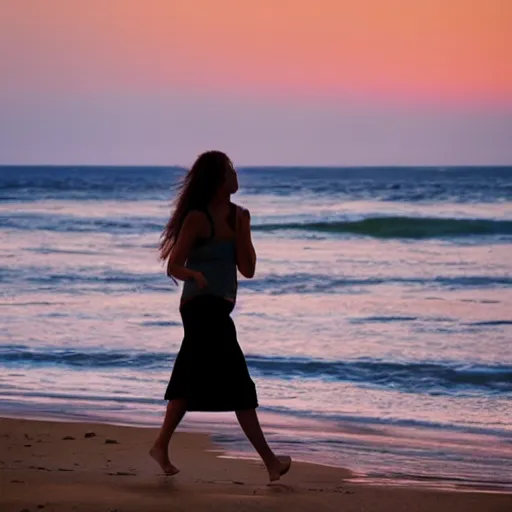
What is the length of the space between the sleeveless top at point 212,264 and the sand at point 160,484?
3.04ft

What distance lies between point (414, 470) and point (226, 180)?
2.08 m

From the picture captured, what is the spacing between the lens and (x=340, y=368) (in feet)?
33.7

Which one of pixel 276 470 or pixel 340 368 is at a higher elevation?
pixel 276 470

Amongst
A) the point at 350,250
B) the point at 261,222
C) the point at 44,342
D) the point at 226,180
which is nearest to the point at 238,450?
the point at 226,180

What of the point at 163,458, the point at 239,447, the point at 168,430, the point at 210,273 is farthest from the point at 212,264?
the point at 239,447

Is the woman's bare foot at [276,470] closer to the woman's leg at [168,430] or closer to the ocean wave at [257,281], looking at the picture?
the woman's leg at [168,430]

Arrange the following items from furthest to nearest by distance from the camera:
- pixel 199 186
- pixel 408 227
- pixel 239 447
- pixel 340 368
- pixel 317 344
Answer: pixel 408 227 → pixel 317 344 → pixel 340 368 → pixel 239 447 → pixel 199 186

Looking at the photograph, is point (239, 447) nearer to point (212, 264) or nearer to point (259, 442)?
point (259, 442)

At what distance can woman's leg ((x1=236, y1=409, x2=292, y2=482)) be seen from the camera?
19.0ft

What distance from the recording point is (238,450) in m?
7.22

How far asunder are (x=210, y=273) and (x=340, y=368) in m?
4.80

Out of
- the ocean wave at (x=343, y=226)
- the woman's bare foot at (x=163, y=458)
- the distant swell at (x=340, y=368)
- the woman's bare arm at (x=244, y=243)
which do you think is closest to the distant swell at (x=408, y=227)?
the ocean wave at (x=343, y=226)

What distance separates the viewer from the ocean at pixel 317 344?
25.1ft

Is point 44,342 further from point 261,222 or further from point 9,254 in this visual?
point 261,222
